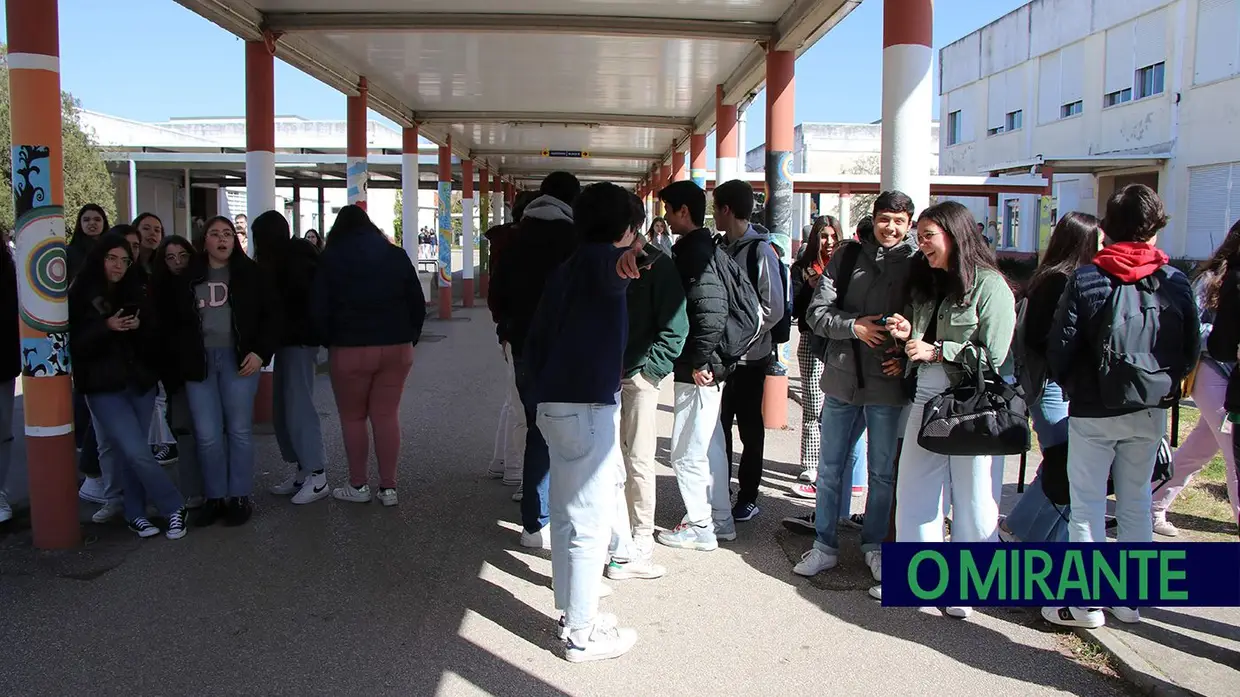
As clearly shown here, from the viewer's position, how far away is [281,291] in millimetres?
6109

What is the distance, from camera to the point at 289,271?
6094 millimetres

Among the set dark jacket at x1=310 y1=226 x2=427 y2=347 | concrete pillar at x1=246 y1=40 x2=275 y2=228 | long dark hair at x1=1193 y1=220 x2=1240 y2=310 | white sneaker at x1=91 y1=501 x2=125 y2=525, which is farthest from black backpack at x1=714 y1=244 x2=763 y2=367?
concrete pillar at x1=246 y1=40 x2=275 y2=228

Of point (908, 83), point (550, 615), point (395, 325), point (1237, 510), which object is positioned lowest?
point (550, 615)

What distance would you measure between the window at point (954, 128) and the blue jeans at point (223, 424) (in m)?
36.8

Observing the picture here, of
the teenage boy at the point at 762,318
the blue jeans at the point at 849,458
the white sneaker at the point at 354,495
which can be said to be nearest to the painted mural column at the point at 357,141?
the white sneaker at the point at 354,495

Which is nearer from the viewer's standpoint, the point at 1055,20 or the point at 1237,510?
the point at 1237,510

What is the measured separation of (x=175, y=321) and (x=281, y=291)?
0.77 metres

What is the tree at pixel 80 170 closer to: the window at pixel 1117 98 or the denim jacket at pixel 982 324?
the denim jacket at pixel 982 324

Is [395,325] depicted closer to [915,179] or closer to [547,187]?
[547,187]

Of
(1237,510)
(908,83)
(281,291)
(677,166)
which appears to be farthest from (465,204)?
(1237,510)

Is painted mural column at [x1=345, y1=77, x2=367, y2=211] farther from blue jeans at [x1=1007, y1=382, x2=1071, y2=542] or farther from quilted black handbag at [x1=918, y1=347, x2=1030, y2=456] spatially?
quilted black handbag at [x1=918, y1=347, x2=1030, y2=456]

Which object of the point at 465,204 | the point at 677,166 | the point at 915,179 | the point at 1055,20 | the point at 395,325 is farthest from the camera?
the point at 1055,20

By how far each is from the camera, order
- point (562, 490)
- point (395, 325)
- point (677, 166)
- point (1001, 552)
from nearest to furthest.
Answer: point (1001, 552) < point (562, 490) < point (395, 325) < point (677, 166)

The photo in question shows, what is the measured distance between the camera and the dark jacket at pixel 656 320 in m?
4.63
